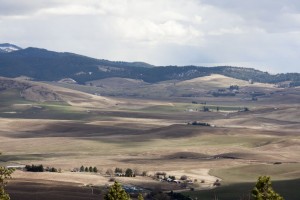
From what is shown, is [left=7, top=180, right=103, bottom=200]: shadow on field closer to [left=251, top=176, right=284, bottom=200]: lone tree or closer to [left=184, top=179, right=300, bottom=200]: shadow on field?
[left=184, top=179, right=300, bottom=200]: shadow on field

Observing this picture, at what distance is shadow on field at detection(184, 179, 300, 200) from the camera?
10650 cm

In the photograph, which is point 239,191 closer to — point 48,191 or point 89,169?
point 48,191

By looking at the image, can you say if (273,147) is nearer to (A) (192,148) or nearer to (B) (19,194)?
(A) (192,148)

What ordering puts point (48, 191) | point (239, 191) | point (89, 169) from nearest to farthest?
point (48, 191)
point (239, 191)
point (89, 169)

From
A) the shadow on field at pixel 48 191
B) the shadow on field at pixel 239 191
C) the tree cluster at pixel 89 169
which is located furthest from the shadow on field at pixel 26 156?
the shadow on field at pixel 239 191

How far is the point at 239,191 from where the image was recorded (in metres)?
111

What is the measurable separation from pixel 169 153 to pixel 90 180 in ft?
185

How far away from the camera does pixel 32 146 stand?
644 feet

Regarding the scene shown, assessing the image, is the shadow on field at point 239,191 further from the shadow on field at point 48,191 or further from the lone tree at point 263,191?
the lone tree at point 263,191

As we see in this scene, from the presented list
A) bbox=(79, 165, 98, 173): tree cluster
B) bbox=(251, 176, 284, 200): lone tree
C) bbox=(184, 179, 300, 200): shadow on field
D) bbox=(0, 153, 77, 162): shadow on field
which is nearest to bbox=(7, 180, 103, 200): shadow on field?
bbox=(184, 179, 300, 200): shadow on field

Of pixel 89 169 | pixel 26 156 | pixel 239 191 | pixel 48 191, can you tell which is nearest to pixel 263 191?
pixel 48 191

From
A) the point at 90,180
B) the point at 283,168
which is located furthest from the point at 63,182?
the point at 283,168

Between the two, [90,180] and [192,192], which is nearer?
[192,192]

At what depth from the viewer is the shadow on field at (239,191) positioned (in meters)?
106
